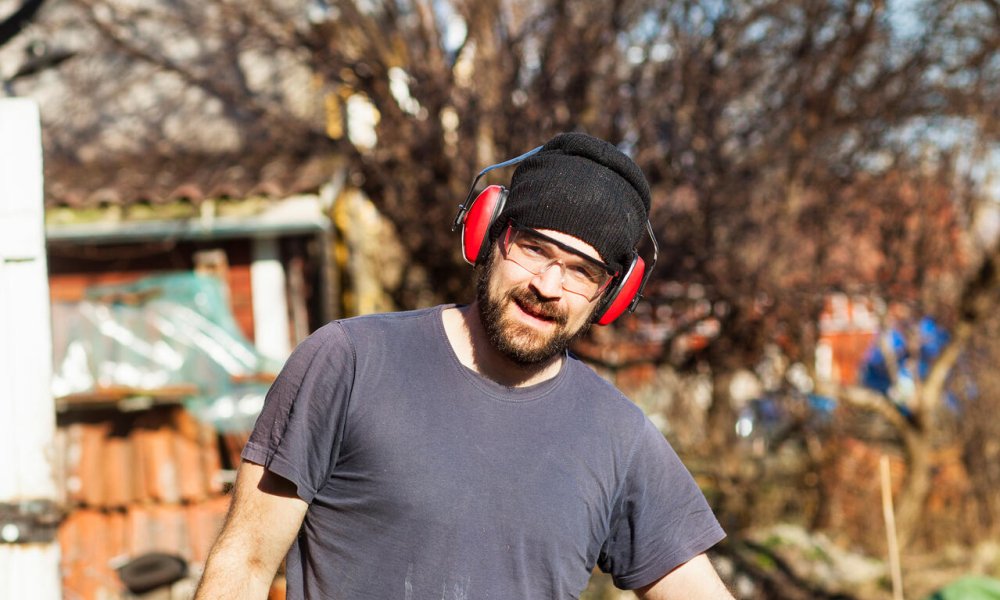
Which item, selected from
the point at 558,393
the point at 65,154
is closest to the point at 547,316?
the point at 558,393

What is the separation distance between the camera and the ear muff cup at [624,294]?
2.65 metres

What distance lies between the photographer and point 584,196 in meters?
2.52

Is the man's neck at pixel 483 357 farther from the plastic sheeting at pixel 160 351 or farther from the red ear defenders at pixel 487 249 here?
the plastic sheeting at pixel 160 351

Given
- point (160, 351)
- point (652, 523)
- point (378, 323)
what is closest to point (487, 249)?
point (378, 323)

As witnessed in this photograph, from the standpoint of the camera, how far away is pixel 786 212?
8.45m

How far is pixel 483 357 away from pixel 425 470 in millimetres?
322

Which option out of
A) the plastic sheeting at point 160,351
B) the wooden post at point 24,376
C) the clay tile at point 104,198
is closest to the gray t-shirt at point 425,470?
the wooden post at point 24,376

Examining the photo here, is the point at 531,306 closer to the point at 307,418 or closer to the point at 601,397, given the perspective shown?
the point at 601,397

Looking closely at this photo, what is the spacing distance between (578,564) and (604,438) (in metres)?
0.29

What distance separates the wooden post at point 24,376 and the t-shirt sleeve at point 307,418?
1.62 m

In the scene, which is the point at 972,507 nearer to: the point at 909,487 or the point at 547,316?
the point at 909,487

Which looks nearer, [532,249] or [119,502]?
[532,249]

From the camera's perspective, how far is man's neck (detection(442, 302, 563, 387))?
8.18 ft

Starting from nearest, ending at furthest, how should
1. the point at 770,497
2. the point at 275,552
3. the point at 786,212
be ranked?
the point at 275,552 → the point at 786,212 → the point at 770,497
